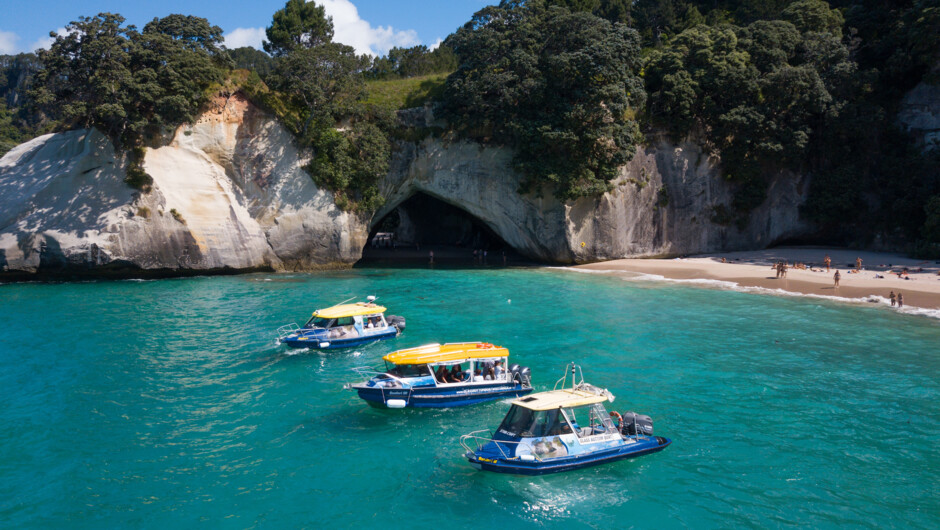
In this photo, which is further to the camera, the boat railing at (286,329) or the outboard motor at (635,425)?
the boat railing at (286,329)

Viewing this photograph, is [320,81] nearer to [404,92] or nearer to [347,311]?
[404,92]

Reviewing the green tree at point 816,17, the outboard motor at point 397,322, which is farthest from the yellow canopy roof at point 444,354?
the green tree at point 816,17

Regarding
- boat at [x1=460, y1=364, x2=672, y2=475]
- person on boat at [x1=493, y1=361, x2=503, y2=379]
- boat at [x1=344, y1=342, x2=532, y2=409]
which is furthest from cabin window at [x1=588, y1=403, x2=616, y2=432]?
person on boat at [x1=493, y1=361, x2=503, y2=379]

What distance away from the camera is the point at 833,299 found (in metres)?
33.4

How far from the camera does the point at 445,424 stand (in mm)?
16922

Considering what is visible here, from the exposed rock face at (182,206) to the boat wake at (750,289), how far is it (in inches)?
850

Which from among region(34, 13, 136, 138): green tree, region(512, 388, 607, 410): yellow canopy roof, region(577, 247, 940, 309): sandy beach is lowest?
region(512, 388, 607, 410): yellow canopy roof

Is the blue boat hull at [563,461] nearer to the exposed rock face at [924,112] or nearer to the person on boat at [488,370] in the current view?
the person on boat at [488,370]

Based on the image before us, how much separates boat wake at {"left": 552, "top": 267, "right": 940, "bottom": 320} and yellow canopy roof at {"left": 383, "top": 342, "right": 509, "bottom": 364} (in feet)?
79.3

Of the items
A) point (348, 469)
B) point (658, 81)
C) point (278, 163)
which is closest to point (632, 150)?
point (658, 81)

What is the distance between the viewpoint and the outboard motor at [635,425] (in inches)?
579

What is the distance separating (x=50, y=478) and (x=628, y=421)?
14474mm

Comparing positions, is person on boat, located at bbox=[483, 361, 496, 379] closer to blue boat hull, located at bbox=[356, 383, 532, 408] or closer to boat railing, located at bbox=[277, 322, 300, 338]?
blue boat hull, located at bbox=[356, 383, 532, 408]

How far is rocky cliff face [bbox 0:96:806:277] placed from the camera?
1524 inches
